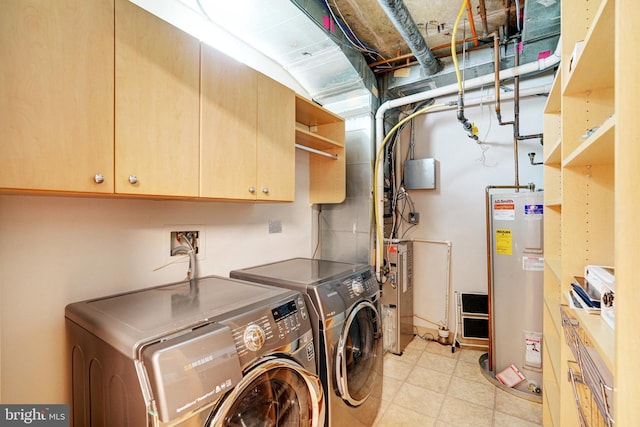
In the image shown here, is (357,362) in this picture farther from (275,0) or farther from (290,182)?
(275,0)

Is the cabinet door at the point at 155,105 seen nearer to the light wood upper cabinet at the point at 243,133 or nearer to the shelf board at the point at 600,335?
the light wood upper cabinet at the point at 243,133

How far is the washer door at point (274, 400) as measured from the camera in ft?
3.08

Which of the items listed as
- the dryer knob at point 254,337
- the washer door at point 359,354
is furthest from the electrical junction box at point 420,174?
the dryer knob at point 254,337

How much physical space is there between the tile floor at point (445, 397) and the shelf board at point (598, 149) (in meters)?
1.67

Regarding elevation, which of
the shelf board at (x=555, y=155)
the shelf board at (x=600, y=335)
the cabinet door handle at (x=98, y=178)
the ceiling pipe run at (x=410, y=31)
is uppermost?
the ceiling pipe run at (x=410, y=31)

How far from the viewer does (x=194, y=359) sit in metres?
0.83

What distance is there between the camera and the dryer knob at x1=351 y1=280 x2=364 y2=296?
165 cm

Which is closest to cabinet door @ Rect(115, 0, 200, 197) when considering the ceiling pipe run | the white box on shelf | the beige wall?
the beige wall

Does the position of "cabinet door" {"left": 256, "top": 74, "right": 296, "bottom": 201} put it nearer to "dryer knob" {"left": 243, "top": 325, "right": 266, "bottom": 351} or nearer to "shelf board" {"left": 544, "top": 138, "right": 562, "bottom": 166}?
"dryer knob" {"left": 243, "top": 325, "right": 266, "bottom": 351}

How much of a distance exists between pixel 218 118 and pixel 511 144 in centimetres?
264

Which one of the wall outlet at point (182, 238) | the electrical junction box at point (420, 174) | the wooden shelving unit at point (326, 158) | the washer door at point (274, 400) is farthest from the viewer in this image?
the electrical junction box at point (420, 174)

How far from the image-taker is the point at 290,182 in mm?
1776

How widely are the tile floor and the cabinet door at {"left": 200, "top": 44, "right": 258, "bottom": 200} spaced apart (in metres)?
1.73

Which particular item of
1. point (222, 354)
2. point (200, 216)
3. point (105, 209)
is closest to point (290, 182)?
point (200, 216)
